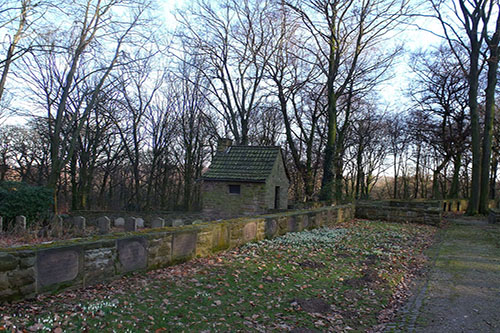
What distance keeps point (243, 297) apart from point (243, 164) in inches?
659

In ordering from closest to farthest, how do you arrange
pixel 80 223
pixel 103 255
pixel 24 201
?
1. pixel 103 255
2. pixel 80 223
3. pixel 24 201

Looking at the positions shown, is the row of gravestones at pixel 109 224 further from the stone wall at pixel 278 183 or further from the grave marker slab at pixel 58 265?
the stone wall at pixel 278 183

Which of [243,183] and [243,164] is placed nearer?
[243,183]

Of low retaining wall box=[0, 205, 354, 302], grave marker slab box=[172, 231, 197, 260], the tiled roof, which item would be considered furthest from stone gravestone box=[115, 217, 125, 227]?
grave marker slab box=[172, 231, 197, 260]

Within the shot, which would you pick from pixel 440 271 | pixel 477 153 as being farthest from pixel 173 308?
pixel 477 153

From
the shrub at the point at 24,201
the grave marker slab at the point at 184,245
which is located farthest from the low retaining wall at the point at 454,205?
the shrub at the point at 24,201

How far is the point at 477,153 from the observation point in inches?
757

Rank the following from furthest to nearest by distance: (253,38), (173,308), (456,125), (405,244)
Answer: (456,125), (253,38), (405,244), (173,308)

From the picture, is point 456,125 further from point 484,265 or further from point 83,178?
point 83,178

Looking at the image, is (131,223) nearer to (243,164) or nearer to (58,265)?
(58,265)

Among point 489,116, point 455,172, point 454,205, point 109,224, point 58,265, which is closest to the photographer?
point 58,265

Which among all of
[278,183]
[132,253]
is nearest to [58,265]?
[132,253]

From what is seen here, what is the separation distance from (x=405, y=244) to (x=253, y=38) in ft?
65.9

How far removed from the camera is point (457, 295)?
5.72m
